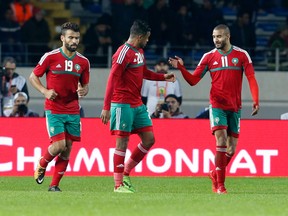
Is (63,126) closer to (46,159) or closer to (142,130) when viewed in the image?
(46,159)

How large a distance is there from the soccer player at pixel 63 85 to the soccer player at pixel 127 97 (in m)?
0.49

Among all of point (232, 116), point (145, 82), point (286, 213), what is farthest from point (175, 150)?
point (286, 213)

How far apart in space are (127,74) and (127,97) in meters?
0.31

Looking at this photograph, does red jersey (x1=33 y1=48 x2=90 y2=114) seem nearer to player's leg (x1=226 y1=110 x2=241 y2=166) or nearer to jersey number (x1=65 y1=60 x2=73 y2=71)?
jersey number (x1=65 y1=60 x2=73 y2=71)

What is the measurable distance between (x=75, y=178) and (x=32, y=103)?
6370 mm

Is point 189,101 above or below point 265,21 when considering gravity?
below

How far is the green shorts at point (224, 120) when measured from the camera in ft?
50.4

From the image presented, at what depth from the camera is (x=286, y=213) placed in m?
11.8

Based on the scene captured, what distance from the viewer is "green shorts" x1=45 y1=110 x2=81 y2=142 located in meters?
15.0

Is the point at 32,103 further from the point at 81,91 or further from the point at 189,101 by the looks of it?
the point at 81,91

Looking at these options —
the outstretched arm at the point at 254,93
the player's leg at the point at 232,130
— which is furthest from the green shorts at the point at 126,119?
the outstretched arm at the point at 254,93

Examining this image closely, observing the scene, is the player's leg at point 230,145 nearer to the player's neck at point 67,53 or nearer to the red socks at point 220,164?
the red socks at point 220,164

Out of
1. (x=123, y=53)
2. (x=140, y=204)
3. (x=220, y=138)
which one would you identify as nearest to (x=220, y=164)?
(x=220, y=138)

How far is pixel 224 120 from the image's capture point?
15.4 metres
